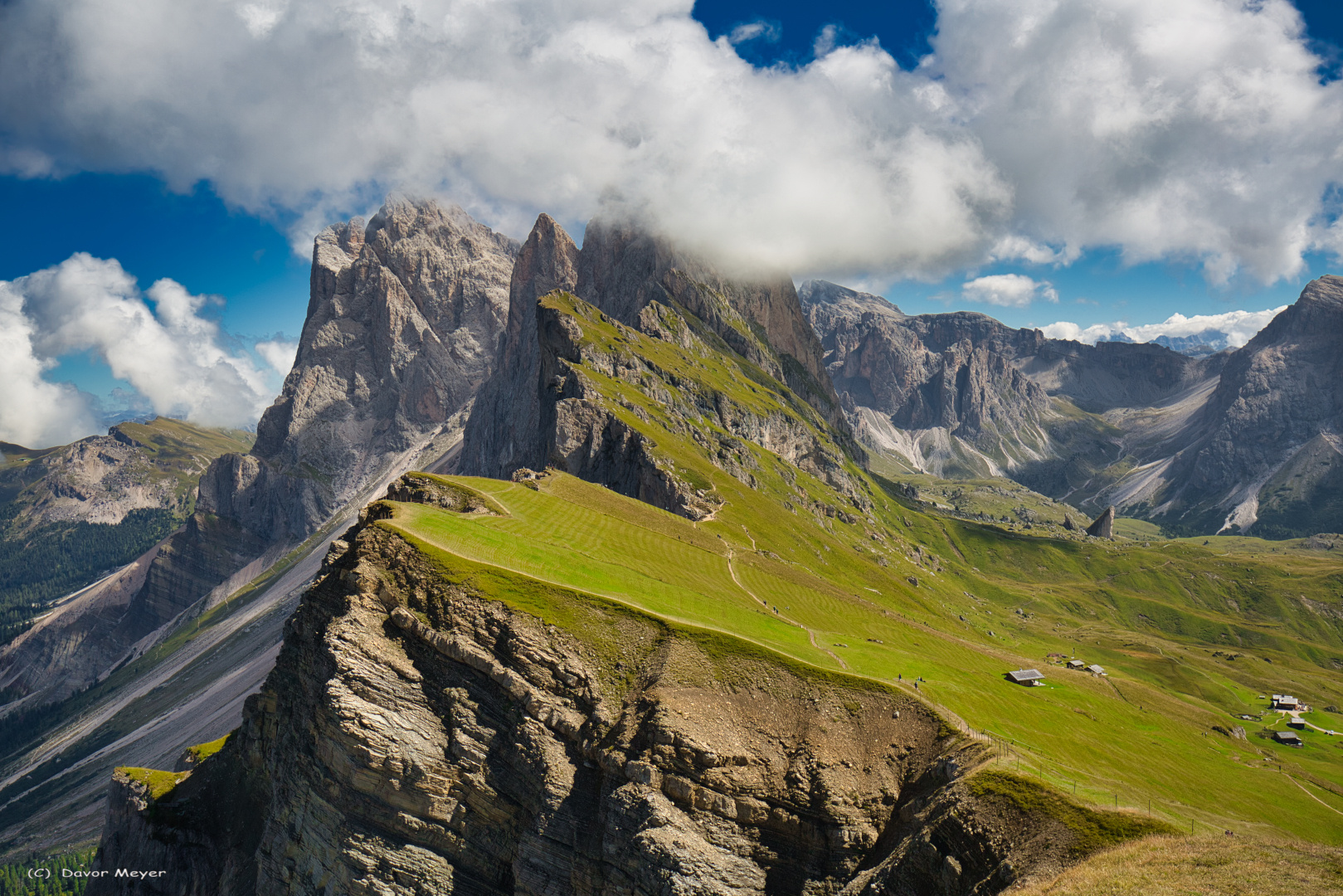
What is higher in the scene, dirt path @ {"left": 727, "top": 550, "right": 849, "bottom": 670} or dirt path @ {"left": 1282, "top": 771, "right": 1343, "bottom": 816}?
dirt path @ {"left": 727, "top": 550, "right": 849, "bottom": 670}

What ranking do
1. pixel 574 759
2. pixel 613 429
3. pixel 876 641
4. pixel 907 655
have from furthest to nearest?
pixel 613 429 < pixel 876 641 < pixel 907 655 < pixel 574 759

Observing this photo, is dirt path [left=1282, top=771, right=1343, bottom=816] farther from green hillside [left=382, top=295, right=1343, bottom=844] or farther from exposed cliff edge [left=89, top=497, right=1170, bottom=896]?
exposed cliff edge [left=89, top=497, right=1170, bottom=896]

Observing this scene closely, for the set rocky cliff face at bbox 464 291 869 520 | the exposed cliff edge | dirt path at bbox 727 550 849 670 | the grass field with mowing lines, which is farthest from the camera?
rocky cliff face at bbox 464 291 869 520

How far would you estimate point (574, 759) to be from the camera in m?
43.4

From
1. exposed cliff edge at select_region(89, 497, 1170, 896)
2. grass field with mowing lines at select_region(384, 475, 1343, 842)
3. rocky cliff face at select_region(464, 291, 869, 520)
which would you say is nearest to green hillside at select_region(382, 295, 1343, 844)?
grass field with mowing lines at select_region(384, 475, 1343, 842)

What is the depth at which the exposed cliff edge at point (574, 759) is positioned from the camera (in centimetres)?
3891

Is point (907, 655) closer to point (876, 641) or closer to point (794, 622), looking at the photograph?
point (876, 641)

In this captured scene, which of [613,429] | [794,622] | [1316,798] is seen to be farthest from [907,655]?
[613,429]

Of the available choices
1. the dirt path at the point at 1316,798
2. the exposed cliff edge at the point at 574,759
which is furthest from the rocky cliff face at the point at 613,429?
the dirt path at the point at 1316,798

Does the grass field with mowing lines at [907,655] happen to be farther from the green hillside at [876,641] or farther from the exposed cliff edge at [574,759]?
the exposed cliff edge at [574,759]

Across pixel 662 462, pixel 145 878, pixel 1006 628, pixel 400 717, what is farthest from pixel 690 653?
pixel 1006 628

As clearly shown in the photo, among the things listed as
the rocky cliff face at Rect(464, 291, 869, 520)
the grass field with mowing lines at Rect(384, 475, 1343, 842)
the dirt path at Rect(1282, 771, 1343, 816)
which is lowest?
the dirt path at Rect(1282, 771, 1343, 816)

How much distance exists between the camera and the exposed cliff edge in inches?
1532

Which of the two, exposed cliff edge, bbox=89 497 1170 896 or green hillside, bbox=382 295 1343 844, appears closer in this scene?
exposed cliff edge, bbox=89 497 1170 896
